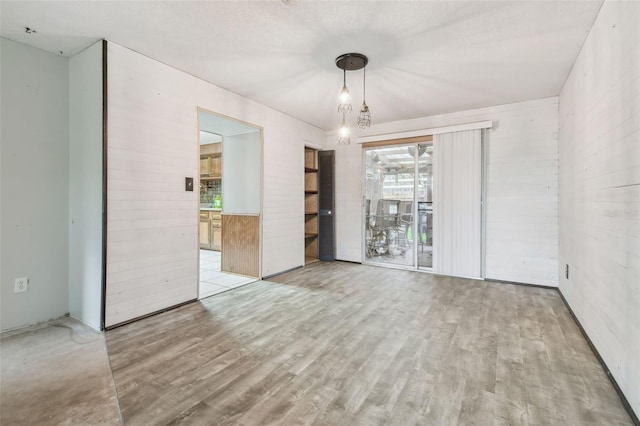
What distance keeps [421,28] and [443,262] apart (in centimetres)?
335

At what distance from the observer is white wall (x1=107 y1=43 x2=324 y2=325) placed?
2.69 meters

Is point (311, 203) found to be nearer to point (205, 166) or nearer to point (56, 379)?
point (205, 166)

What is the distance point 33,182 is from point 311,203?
3967 millimetres

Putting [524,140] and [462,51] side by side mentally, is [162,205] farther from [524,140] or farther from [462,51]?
[524,140]

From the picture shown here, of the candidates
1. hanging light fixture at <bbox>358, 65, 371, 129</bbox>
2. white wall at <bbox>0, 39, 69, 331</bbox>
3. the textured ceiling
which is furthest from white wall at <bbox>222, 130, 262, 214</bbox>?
white wall at <bbox>0, 39, 69, 331</bbox>

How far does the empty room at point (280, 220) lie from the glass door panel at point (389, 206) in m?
0.53

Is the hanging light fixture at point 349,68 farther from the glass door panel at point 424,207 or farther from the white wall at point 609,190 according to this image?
the glass door panel at point 424,207

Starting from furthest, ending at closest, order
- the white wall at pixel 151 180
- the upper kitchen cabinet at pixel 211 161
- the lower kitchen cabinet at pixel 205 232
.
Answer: the upper kitchen cabinet at pixel 211 161, the lower kitchen cabinet at pixel 205 232, the white wall at pixel 151 180

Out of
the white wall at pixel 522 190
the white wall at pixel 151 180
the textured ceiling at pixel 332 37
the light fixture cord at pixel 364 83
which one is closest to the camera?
the textured ceiling at pixel 332 37

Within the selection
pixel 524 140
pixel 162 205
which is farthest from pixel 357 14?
pixel 524 140

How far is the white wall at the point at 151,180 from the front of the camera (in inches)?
106

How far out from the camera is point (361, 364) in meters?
2.11

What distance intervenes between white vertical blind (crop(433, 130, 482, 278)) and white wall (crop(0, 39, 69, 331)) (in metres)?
4.69

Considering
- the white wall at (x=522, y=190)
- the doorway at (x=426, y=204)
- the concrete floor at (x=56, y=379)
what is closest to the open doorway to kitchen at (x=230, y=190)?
the concrete floor at (x=56, y=379)
